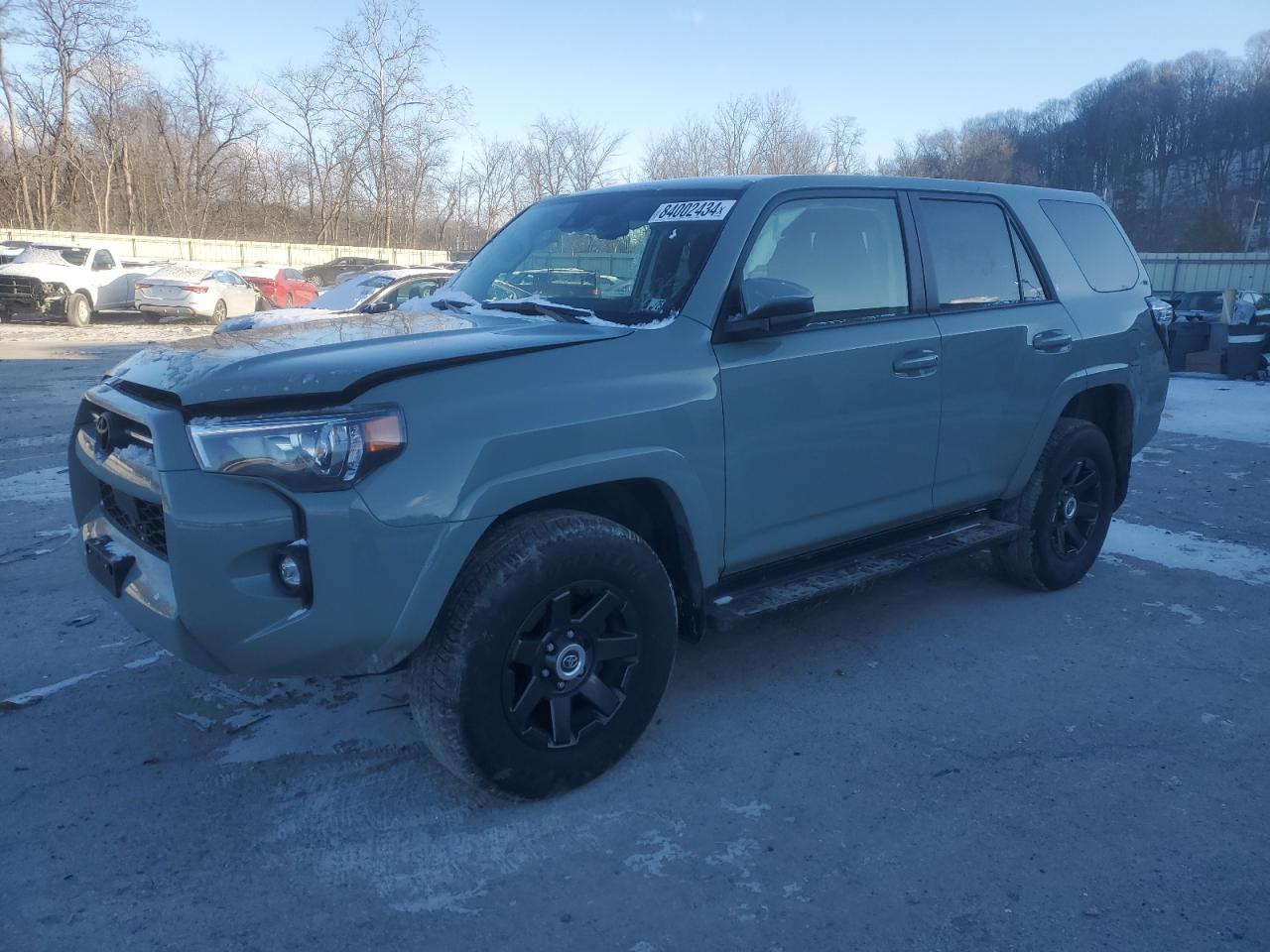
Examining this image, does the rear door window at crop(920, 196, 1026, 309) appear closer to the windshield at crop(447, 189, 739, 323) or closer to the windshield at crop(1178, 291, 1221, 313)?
the windshield at crop(447, 189, 739, 323)

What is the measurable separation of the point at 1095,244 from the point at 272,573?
457 cm

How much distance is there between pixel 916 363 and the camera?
4.07 metres

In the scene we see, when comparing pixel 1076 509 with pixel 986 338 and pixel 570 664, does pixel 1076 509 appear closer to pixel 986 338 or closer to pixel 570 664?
pixel 986 338

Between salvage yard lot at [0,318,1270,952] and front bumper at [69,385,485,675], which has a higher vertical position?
front bumper at [69,385,485,675]

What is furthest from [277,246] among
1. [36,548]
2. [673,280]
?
[673,280]

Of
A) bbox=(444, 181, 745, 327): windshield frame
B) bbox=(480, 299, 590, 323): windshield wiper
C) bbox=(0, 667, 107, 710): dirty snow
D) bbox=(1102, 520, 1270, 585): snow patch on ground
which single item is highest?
bbox=(444, 181, 745, 327): windshield frame

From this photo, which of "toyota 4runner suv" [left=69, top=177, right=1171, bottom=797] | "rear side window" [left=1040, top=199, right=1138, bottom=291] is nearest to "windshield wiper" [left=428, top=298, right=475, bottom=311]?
"toyota 4runner suv" [left=69, top=177, right=1171, bottom=797]

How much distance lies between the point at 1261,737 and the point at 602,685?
2.45 meters

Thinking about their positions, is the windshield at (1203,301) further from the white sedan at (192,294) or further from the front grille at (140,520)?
the front grille at (140,520)

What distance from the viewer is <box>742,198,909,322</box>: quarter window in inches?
150

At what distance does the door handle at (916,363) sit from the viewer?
402cm

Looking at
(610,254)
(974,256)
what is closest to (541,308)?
(610,254)

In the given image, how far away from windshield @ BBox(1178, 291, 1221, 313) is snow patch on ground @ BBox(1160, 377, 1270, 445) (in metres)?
4.51

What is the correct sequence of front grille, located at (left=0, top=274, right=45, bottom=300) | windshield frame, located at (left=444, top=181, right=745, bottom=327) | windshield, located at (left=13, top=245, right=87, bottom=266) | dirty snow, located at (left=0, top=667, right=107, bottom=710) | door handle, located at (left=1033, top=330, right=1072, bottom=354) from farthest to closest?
windshield, located at (left=13, top=245, right=87, bottom=266)
front grille, located at (left=0, top=274, right=45, bottom=300)
door handle, located at (left=1033, top=330, right=1072, bottom=354)
dirty snow, located at (left=0, top=667, right=107, bottom=710)
windshield frame, located at (left=444, top=181, right=745, bottom=327)
